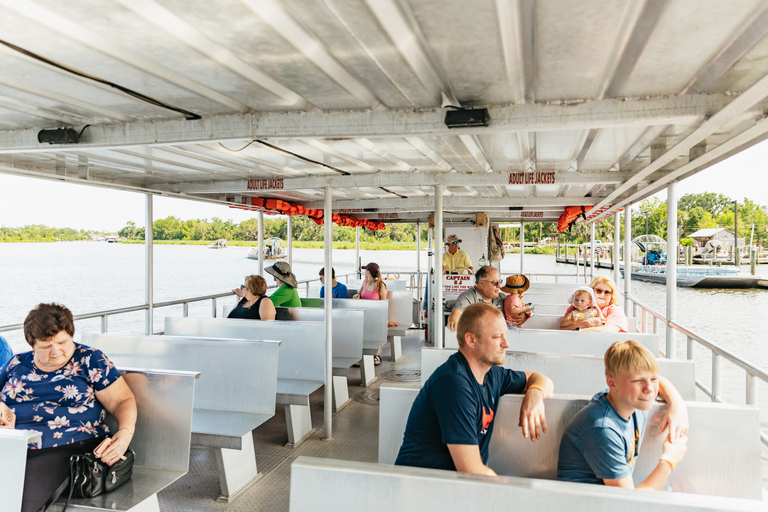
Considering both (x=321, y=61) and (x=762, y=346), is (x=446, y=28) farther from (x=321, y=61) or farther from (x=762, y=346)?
(x=762, y=346)

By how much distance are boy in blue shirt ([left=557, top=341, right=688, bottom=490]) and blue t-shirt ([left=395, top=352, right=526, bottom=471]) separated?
1.16 ft

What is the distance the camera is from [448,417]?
200 cm

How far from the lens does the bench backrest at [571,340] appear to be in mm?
3945

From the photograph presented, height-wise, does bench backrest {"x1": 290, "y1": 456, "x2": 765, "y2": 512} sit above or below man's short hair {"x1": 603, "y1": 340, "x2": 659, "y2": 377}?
below

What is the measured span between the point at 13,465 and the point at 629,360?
2.70 metres

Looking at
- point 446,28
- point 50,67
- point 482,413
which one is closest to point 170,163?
point 50,67

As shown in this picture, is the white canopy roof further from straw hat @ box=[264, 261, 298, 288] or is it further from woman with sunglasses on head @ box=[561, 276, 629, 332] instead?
straw hat @ box=[264, 261, 298, 288]

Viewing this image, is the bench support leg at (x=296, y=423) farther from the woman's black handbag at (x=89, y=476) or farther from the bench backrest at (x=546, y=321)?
the bench backrest at (x=546, y=321)

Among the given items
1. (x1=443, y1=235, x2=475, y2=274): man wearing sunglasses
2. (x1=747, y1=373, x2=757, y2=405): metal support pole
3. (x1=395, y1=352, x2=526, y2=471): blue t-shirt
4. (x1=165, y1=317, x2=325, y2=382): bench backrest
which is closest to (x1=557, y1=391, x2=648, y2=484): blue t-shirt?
(x1=395, y1=352, x2=526, y2=471): blue t-shirt

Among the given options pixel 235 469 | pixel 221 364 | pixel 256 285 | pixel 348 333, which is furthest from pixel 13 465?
pixel 348 333

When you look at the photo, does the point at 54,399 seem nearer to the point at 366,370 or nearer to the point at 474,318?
the point at 474,318

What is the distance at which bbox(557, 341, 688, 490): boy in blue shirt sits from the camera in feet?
6.07

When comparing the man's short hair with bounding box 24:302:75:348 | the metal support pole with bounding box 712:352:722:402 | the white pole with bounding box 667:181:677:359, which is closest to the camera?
the man's short hair with bounding box 24:302:75:348

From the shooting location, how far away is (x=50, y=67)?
7.99ft
